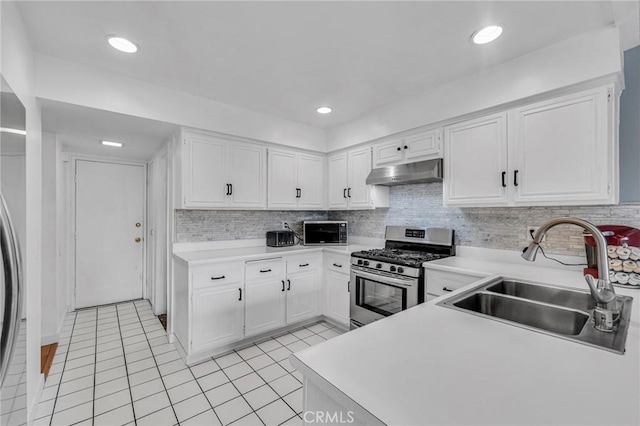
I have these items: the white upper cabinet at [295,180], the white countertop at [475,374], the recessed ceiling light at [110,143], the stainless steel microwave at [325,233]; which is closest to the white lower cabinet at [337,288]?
the stainless steel microwave at [325,233]

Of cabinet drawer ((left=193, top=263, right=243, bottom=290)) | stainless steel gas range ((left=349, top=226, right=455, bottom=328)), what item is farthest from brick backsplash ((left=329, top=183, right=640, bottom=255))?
cabinet drawer ((left=193, top=263, right=243, bottom=290))

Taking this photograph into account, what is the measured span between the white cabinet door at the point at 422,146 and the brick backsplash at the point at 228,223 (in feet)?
5.69

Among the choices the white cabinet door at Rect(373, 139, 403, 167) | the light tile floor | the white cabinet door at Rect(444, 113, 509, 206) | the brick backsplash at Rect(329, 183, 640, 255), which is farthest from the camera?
the white cabinet door at Rect(373, 139, 403, 167)

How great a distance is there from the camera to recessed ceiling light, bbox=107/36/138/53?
1844 mm

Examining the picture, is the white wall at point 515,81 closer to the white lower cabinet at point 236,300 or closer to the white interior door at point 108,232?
the white lower cabinet at point 236,300

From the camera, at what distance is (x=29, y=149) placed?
1.77 m

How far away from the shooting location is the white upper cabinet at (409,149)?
8.78ft

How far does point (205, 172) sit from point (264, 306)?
1.50m

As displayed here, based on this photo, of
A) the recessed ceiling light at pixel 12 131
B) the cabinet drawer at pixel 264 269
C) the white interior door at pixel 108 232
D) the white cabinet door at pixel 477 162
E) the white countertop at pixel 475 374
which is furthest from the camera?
the white interior door at pixel 108 232

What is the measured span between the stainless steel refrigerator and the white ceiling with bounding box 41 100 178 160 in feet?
2.93

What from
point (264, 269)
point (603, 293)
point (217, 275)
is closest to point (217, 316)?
point (217, 275)

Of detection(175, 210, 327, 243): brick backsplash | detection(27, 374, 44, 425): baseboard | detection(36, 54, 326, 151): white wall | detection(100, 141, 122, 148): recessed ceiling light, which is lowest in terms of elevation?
detection(27, 374, 44, 425): baseboard

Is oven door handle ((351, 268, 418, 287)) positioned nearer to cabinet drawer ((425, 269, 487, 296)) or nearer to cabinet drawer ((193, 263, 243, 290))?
cabinet drawer ((425, 269, 487, 296))

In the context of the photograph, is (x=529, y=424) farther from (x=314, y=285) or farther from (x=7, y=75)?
(x=314, y=285)
